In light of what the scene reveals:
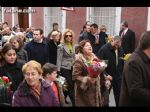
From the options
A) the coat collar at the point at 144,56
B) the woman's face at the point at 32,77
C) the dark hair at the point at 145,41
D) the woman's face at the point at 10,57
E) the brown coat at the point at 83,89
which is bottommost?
the brown coat at the point at 83,89

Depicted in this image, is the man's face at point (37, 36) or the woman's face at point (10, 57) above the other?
the man's face at point (37, 36)

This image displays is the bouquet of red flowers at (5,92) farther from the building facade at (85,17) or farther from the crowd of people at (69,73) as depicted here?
the building facade at (85,17)

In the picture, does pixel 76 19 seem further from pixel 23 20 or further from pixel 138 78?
pixel 138 78

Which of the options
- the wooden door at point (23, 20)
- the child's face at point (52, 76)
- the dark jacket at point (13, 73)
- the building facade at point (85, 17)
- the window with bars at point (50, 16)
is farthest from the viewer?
the wooden door at point (23, 20)

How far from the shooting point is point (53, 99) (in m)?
4.07

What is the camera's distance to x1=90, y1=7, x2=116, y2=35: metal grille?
1359cm

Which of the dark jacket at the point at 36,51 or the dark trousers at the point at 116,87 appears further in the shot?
the dark jacket at the point at 36,51

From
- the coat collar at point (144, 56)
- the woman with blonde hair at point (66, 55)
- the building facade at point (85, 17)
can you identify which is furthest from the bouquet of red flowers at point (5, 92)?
the building facade at point (85, 17)

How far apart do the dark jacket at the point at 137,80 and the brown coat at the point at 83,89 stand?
1.36 metres

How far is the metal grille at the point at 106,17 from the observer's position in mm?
13586

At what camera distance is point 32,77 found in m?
4.01

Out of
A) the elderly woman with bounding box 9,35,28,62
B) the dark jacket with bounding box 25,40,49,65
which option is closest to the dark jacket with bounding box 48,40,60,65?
the dark jacket with bounding box 25,40,49,65

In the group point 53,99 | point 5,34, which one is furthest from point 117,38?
point 5,34
